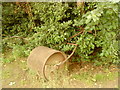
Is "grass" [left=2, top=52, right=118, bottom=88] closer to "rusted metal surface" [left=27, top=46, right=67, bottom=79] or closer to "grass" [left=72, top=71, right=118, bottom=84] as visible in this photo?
"grass" [left=72, top=71, right=118, bottom=84]

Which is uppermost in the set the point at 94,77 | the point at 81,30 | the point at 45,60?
the point at 81,30

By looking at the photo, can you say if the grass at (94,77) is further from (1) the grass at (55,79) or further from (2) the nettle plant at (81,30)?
(2) the nettle plant at (81,30)

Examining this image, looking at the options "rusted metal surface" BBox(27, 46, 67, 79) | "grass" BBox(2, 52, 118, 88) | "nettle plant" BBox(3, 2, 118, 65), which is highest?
"nettle plant" BBox(3, 2, 118, 65)

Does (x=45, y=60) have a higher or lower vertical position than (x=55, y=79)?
higher

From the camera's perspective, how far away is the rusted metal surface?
2.60 metres

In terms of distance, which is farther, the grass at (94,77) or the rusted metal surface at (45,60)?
the grass at (94,77)

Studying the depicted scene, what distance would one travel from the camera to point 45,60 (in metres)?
2.55

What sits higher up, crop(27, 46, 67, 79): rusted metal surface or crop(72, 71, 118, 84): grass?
crop(27, 46, 67, 79): rusted metal surface

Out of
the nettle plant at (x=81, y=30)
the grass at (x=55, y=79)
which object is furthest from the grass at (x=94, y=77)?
the nettle plant at (x=81, y=30)

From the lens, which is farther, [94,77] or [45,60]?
[94,77]

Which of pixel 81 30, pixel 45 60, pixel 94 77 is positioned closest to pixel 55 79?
pixel 45 60

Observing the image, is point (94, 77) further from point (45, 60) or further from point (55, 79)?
point (45, 60)

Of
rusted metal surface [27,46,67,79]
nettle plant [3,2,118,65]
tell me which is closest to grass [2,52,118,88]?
rusted metal surface [27,46,67,79]

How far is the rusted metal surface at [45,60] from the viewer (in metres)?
2.60
